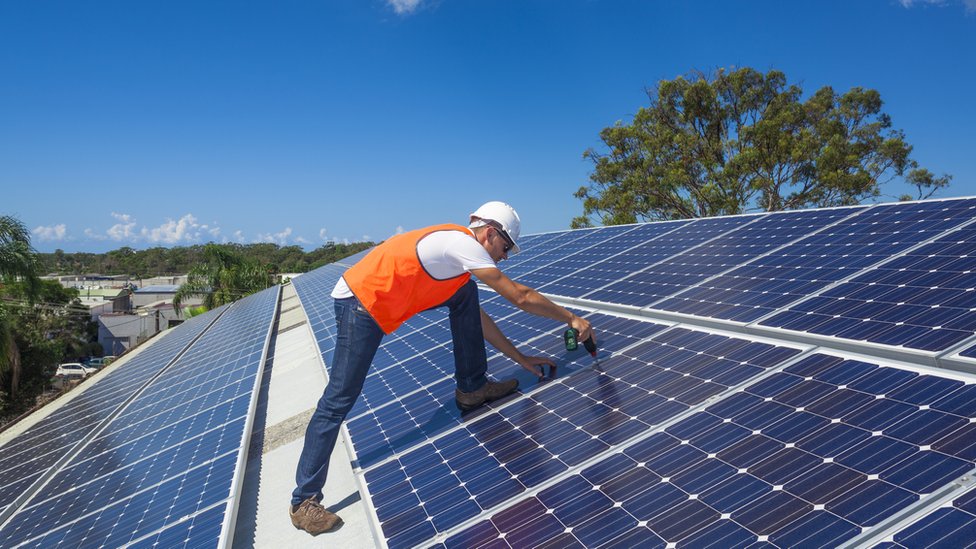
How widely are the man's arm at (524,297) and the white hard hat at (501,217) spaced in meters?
0.50

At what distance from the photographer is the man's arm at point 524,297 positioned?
4.41 meters

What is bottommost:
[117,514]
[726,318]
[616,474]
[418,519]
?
[117,514]

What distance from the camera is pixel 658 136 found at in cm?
4188

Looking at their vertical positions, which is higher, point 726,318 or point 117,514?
point 726,318

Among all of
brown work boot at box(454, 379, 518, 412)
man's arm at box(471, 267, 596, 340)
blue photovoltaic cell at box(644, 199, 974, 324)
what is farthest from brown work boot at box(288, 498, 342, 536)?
blue photovoltaic cell at box(644, 199, 974, 324)

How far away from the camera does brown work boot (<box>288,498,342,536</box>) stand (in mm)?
4863

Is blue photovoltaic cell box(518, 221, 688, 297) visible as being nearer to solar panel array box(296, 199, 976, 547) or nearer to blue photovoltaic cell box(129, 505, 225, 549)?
solar panel array box(296, 199, 976, 547)

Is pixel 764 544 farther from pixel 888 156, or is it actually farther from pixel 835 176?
pixel 888 156

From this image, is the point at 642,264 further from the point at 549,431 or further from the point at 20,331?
the point at 20,331

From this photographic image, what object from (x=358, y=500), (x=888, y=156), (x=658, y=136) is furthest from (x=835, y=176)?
(x=358, y=500)

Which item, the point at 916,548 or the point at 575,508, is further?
the point at 575,508

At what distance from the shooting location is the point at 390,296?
4.67m

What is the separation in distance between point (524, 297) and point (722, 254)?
18.3 ft

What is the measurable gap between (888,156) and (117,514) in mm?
47447
